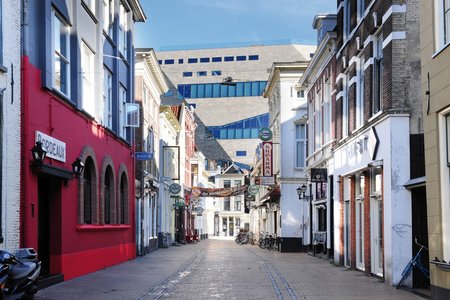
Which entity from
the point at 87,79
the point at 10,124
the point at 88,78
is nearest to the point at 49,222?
the point at 10,124

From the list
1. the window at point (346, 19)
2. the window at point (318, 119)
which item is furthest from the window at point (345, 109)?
the window at point (318, 119)

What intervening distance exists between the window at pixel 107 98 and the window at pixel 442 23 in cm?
1300

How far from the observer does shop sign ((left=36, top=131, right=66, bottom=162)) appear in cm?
1538

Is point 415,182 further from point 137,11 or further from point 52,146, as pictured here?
point 137,11

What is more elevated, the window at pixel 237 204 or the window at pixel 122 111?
the window at pixel 122 111

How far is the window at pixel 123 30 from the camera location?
87.7 feet

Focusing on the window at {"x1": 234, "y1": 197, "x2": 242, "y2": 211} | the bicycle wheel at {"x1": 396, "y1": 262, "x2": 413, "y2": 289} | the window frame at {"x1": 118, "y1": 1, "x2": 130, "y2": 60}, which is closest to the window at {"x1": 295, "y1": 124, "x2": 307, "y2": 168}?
the window frame at {"x1": 118, "y1": 1, "x2": 130, "y2": 60}

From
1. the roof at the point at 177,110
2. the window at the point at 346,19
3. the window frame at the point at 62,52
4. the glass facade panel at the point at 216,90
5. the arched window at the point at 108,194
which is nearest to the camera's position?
the window frame at the point at 62,52

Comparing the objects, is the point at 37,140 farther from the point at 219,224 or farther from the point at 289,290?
the point at 219,224

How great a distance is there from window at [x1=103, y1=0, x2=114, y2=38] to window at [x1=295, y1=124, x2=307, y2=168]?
60.6ft

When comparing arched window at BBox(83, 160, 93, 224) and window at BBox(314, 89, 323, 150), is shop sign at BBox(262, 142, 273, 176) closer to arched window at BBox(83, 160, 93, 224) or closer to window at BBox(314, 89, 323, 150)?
window at BBox(314, 89, 323, 150)

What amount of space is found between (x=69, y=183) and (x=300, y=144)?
24.6 metres

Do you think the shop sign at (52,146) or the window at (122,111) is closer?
the shop sign at (52,146)

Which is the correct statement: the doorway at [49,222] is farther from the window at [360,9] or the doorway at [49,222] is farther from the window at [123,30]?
the window at [123,30]
